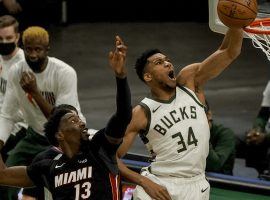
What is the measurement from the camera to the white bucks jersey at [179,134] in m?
5.88

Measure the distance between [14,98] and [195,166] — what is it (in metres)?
2.23

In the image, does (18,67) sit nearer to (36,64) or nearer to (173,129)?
(36,64)

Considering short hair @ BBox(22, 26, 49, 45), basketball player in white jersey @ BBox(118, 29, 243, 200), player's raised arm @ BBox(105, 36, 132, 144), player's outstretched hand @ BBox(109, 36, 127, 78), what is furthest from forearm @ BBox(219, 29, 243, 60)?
short hair @ BBox(22, 26, 49, 45)

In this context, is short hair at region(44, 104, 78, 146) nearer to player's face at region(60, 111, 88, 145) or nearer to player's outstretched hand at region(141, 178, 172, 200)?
player's face at region(60, 111, 88, 145)

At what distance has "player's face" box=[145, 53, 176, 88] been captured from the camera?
19.5ft

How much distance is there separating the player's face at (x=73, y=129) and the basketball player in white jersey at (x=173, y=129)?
0.78 m

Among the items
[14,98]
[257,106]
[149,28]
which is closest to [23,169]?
[14,98]

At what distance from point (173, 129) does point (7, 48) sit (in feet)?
9.20

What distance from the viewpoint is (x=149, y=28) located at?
15.0 metres

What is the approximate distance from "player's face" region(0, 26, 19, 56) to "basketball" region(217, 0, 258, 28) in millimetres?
2974

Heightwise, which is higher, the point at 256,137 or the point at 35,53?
the point at 35,53

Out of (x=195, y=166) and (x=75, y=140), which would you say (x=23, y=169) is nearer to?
(x=75, y=140)

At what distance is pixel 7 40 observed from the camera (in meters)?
8.22

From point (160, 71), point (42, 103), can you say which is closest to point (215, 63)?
point (160, 71)
